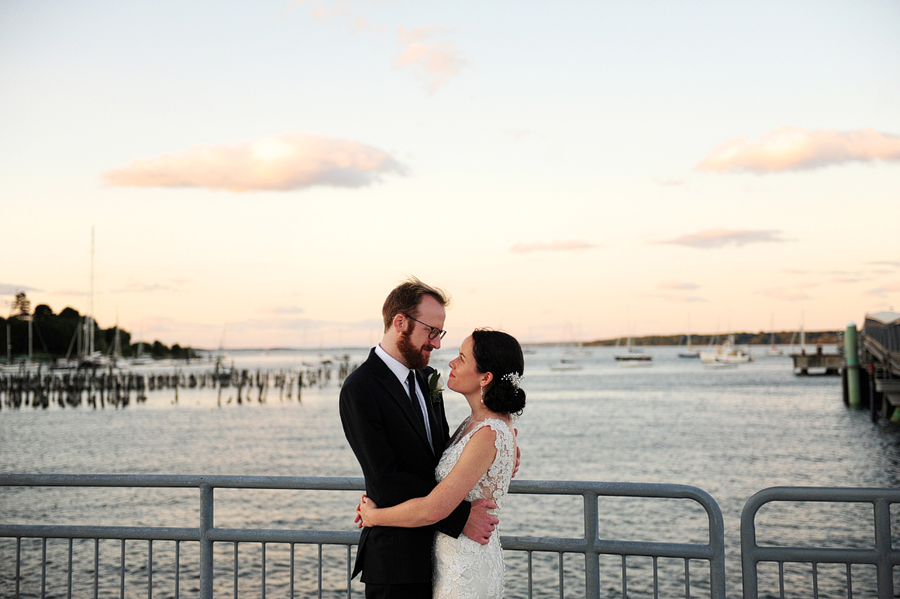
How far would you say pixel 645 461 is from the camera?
3469 cm

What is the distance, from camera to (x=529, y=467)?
32469 mm

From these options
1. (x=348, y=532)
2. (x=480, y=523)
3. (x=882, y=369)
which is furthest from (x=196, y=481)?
(x=882, y=369)

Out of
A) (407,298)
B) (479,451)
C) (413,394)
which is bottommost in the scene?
(479,451)

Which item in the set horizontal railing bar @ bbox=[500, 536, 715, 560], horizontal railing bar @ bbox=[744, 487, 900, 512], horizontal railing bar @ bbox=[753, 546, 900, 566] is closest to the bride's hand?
horizontal railing bar @ bbox=[500, 536, 715, 560]

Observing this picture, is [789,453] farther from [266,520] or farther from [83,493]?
[83,493]

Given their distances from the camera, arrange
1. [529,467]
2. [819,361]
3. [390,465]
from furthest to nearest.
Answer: [819,361] < [529,467] < [390,465]

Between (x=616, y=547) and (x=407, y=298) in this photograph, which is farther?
(x=616, y=547)

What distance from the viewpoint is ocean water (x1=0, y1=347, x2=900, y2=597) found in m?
17.5

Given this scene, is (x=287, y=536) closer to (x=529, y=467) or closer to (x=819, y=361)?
(x=529, y=467)

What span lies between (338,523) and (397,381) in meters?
19.9

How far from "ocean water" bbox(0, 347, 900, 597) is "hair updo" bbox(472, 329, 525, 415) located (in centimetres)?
1399

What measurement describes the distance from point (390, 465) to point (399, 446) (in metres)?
0.10

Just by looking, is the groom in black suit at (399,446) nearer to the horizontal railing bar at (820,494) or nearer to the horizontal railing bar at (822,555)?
the horizontal railing bar at (820,494)

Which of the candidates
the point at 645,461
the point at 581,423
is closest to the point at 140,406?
the point at 581,423
